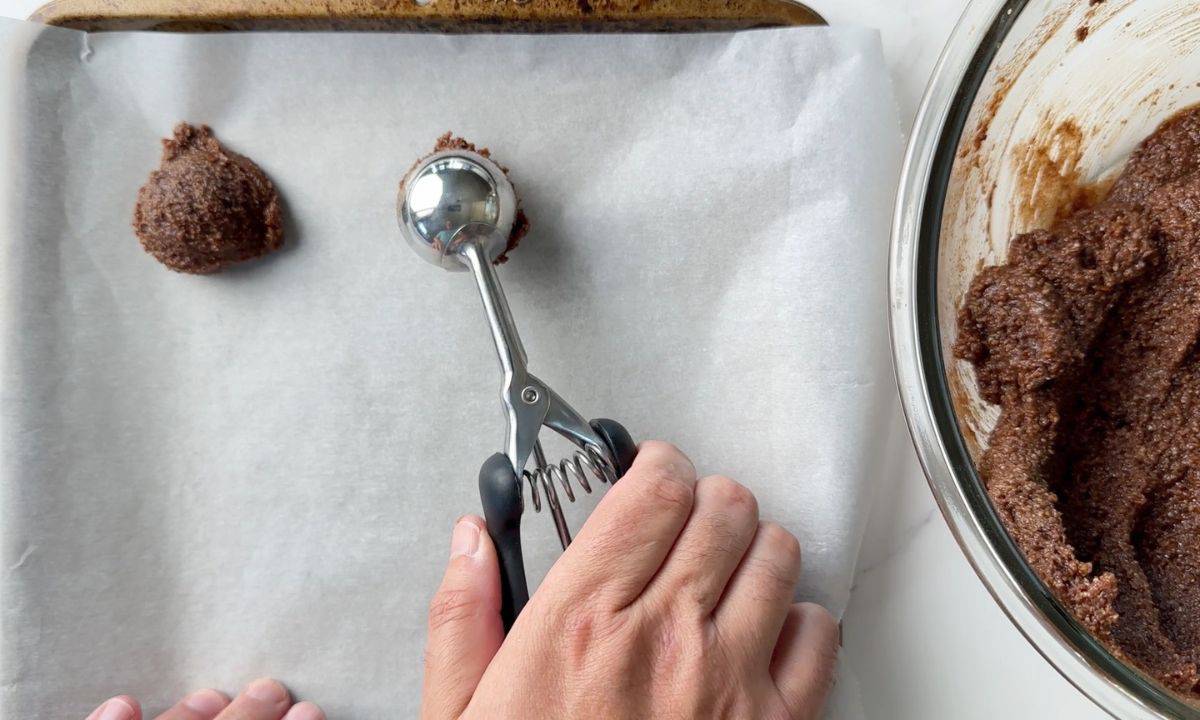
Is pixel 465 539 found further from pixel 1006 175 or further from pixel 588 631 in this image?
pixel 1006 175

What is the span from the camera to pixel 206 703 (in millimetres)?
1143

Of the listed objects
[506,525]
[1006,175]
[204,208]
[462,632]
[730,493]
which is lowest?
[462,632]

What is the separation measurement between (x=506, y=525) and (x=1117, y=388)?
0.71 m

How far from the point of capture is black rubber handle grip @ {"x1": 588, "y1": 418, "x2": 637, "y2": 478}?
101 cm

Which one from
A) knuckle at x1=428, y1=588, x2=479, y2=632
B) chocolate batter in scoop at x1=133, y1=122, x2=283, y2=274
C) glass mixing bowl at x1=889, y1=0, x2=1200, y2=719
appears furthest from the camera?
chocolate batter in scoop at x1=133, y1=122, x2=283, y2=274

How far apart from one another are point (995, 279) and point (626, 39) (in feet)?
1.81

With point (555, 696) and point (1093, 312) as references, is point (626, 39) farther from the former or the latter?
point (555, 696)

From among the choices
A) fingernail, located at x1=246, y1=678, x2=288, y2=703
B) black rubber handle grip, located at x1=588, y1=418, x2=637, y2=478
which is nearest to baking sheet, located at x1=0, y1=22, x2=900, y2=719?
fingernail, located at x1=246, y1=678, x2=288, y2=703

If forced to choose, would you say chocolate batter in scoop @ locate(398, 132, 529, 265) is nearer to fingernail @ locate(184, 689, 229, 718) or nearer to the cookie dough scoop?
the cookie dough scoop

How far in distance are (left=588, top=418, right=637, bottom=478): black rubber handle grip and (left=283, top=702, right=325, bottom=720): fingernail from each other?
1.75 feet

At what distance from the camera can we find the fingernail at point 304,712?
1134mm

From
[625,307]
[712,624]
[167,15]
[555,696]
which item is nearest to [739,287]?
[625,307]

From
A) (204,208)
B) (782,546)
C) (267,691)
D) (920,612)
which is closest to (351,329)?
(204,208)

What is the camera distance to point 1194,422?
95 centimetres
